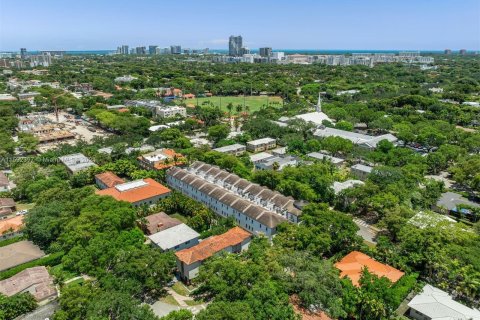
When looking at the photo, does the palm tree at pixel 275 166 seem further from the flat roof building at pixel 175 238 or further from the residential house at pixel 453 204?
the residential house at pixel 453 204

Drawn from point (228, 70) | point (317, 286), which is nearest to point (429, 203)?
point (317, 286)

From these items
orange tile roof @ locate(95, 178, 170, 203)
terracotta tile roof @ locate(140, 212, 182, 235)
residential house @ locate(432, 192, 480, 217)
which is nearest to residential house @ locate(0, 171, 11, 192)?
orange tile roof @ locate(95, 178, 170, 203)

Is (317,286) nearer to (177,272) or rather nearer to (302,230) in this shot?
(302,230)

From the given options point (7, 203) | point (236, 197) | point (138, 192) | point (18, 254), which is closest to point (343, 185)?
point (236, 197)

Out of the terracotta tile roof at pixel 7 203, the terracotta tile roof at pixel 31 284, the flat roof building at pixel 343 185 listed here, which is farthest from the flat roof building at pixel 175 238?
the terracotta tile roof at pixel 7 203

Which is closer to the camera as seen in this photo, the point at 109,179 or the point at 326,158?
the point at 109,179

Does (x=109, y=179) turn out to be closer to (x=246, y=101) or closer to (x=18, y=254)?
(x=18, y=254)

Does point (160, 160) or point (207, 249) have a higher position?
point (160, 160)

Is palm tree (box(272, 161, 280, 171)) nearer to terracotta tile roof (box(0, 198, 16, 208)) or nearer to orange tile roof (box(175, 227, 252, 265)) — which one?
orange tile roof (box(175, 227, 252, 265))
